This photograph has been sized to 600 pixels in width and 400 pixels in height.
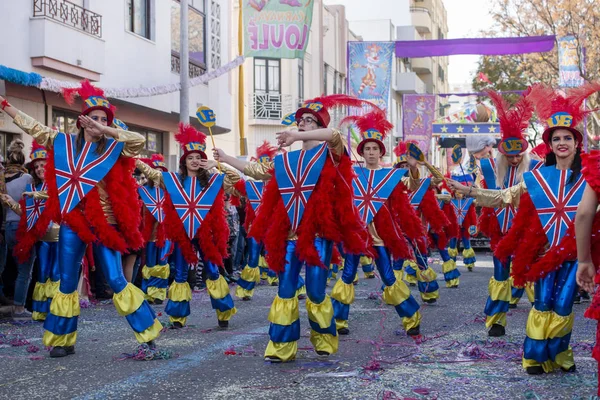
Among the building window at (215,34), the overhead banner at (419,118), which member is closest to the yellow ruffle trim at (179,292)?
the building window at (215,34)

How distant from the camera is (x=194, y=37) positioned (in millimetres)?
22703

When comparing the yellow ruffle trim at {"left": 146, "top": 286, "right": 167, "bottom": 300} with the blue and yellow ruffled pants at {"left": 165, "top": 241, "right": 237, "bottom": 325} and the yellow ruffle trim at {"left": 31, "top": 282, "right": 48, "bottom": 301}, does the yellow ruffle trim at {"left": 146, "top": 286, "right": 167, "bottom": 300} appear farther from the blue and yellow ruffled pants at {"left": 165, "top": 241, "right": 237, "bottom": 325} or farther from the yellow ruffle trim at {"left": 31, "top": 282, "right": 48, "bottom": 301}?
the blue and yellow ruffled pants at {"left": 165, "top": 241, "right": 237, "bottom": 325}

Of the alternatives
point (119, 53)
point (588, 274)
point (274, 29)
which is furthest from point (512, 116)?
point (119, 53)

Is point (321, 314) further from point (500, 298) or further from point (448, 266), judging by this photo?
point (448, 266)

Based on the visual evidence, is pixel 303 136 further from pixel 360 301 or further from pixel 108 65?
pixel 108 65

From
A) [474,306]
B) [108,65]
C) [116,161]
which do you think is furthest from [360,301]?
[108,65]

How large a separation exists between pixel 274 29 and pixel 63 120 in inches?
167

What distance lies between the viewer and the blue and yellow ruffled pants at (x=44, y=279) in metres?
9.79

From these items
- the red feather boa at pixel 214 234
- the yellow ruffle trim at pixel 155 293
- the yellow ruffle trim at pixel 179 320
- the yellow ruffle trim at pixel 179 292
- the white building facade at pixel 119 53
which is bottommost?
the yellow ruffle trim at pixel 155 293

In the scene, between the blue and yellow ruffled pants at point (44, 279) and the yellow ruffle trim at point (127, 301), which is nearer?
the yellow ruffle trim at point (127, 301)

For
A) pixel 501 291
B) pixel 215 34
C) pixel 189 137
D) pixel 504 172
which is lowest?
pixel 501 291

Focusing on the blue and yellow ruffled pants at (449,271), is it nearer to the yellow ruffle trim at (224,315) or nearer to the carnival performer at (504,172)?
the carnival performer at (504,172)

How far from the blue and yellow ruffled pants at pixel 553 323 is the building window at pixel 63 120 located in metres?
12.0

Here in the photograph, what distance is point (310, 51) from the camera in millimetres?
36969
